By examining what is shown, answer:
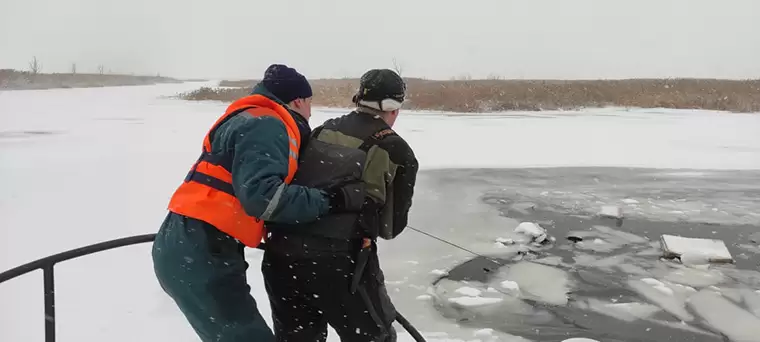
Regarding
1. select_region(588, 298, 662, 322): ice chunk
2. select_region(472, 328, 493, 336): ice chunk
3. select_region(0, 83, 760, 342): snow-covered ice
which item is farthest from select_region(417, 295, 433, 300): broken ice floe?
select_region(588, 298, 662, 322): ice chunk

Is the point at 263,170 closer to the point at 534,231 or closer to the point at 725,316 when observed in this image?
the point at 725,316

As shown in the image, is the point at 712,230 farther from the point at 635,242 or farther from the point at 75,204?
the point at 75,204

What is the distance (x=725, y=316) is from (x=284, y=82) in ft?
12.7

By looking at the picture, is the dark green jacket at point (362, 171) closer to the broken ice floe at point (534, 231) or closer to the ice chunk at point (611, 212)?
the broken ice floe at point (534, 231)

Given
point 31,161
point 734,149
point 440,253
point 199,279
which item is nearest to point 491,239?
point 440,253

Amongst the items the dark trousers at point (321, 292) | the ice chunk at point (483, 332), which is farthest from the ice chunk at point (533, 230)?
the dark trousers at point (321, 292)

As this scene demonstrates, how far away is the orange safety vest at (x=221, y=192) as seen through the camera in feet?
6.04

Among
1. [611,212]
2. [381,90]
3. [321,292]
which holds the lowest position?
[611,212]

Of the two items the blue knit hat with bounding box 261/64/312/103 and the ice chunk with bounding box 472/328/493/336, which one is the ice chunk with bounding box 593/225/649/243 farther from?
the blue knit hat with bounding box 261/64/312/103

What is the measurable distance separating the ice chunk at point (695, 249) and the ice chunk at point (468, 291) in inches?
86.7

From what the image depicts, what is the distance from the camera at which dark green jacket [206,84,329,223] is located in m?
1.77

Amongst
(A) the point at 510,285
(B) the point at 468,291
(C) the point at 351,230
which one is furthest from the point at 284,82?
(A) the point at 510,285

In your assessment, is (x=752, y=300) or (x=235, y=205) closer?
Answer: (x=235, y=205)

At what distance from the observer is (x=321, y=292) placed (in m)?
2.07
